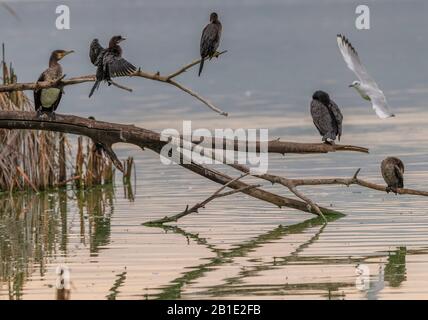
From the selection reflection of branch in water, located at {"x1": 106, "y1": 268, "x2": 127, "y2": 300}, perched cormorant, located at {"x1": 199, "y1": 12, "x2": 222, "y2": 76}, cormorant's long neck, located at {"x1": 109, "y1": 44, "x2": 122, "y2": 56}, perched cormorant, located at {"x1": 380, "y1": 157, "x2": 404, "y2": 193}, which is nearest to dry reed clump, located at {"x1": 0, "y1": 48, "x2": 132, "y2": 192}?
perched cormorant, located at {"x1": 199, "y1": 12, "x2": 222, "y2": 76}

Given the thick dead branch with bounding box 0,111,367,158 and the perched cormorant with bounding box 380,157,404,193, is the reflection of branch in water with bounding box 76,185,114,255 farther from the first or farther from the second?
the perched cormorant with bounding box 380,157,404,193

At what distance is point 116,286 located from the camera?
33.3 feet

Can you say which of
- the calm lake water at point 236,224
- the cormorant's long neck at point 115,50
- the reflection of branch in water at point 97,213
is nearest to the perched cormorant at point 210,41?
the cormorant's long neck at point 115,50

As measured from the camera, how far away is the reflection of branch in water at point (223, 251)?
10.1 metres

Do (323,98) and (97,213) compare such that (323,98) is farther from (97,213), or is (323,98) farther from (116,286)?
(116,286)

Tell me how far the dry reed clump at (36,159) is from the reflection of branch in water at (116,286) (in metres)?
5.03

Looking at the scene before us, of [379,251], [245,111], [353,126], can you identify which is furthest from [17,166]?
[245,111]

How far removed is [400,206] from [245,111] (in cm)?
1328

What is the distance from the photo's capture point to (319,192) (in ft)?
49.3

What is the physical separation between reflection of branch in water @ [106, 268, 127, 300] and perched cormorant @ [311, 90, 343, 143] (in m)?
2.94

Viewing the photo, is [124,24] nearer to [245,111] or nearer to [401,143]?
[245,111]

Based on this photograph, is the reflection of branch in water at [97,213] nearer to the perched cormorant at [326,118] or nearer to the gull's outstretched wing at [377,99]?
the perched cormorant at [326,118]

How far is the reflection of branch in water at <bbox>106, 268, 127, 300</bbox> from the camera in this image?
9.85m

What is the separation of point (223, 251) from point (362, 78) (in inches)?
104
